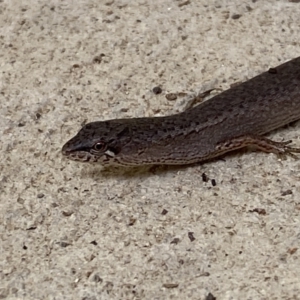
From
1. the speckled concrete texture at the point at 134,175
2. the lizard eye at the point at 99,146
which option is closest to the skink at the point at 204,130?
the lizard eye at the point at 99,146

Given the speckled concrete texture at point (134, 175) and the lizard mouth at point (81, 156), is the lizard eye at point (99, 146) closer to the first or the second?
A: the lizard mouth at point (81, 156)

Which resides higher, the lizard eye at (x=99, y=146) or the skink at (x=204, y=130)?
the lizard eye at (x=99, y=146)

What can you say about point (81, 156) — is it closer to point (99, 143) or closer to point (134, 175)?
point (99, 143)

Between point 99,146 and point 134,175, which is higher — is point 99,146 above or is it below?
above

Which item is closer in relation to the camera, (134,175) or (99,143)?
(99,143)

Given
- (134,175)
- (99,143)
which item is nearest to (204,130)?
(134,175)

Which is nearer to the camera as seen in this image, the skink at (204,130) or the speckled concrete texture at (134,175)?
the speckled concrete texture at (134,175)

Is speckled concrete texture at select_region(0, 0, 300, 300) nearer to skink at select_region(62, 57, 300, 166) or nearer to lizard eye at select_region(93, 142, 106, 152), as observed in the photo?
skink at select_region(62, 57, 300, 166)

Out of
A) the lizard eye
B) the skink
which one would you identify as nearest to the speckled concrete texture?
the skink

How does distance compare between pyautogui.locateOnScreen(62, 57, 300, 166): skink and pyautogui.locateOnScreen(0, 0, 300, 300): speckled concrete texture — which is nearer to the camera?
pyautogui.locateOnScreen(0, 0, 300, 300): speckled concrete texture
